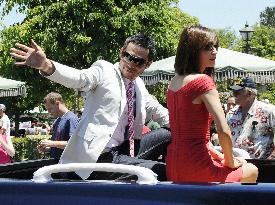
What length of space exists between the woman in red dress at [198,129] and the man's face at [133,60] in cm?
55

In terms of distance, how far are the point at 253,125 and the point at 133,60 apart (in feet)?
10.7

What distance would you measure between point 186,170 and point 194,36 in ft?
2.42

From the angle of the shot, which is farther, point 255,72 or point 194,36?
point 255,72

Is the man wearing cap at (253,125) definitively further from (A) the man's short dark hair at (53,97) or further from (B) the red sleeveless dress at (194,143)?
(B) the red sleeveless dress at (194,143)

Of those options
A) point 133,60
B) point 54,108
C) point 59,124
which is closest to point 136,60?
point 133,60

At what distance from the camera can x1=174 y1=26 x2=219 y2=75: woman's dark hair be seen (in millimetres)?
3809

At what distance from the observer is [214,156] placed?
3842mm

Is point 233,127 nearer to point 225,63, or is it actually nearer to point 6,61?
point 225,63

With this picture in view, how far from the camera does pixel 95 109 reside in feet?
13.9

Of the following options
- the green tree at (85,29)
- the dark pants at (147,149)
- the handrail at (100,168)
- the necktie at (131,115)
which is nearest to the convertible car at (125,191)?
the handrail at (100,168)

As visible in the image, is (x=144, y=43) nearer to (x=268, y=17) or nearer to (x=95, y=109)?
(x=95, y=109)

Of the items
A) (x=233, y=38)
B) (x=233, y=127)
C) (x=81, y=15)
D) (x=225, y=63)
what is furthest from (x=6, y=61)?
(x=233, y=38)

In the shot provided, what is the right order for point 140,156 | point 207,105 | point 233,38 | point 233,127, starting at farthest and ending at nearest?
point 233,38
point 233,127
point 140,156
point 207,105

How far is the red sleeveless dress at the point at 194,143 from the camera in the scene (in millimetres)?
3586
